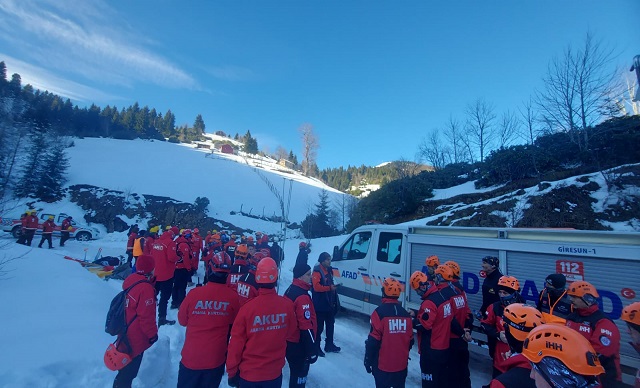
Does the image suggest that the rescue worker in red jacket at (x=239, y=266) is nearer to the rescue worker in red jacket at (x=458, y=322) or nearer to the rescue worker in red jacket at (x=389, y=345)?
the rescue worker in red jacket at (x=389, y=345)

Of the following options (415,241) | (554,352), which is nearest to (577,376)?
(554,352)

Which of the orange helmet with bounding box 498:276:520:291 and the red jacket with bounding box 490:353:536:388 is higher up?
the orange helmet with bounding box 498:276:520:291

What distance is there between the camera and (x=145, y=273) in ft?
12.1

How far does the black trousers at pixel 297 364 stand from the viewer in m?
3.88

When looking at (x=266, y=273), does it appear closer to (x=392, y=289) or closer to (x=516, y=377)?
(x=392, y=289)

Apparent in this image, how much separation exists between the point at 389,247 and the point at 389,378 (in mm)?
3906

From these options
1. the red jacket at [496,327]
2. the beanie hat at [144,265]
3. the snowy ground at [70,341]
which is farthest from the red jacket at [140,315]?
the red jacket at [496,327]

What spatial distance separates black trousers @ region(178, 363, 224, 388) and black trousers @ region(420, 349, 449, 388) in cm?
279

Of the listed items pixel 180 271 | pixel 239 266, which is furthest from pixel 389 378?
pixel 180 271

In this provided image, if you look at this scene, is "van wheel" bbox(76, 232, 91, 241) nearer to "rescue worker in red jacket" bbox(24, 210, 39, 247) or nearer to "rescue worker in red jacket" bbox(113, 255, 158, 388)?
"rescue worker in red jacket" bbox(24, 210, 39, 247)

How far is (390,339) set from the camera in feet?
11.9

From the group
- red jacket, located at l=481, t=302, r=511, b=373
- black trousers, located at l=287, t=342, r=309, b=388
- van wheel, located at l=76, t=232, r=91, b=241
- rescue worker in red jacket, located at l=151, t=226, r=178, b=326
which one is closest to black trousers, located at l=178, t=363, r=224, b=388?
black trousers, located at l=287, t=342, r=309, b=388

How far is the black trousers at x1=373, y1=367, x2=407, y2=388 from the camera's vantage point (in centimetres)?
363

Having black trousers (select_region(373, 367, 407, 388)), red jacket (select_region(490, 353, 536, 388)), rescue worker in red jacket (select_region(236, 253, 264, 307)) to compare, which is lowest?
black trousers (select_region(373, 367, 407, 388))
